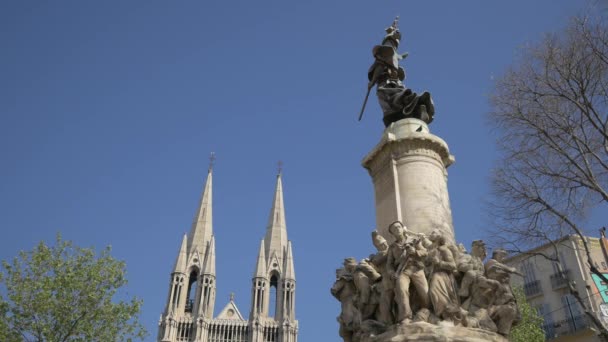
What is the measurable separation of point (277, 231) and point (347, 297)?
229 ft

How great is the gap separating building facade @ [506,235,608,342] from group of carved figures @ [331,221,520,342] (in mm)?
16981

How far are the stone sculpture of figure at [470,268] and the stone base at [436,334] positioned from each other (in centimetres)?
50

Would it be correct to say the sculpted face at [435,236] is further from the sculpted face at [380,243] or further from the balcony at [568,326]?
the balcony at [568,326]

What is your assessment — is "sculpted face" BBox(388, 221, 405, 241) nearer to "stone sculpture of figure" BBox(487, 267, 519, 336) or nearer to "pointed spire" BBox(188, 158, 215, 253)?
"stone sculpture of figure" BBox(487, 267, 519, 336)

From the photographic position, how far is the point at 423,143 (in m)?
7.72

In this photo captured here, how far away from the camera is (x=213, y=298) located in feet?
229

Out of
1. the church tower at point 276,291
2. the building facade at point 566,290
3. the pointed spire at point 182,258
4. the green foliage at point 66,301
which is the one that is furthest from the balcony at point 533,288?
the pointed spire at point 182,258

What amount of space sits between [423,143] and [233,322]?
221ft

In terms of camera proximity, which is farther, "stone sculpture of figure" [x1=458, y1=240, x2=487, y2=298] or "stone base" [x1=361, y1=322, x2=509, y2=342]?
"stone sculpture of figure" [x1=458, y1=240, x2=487, y2=298]

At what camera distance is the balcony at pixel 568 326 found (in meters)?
22.3

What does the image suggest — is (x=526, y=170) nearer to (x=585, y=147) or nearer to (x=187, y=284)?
(x=585, y=147)

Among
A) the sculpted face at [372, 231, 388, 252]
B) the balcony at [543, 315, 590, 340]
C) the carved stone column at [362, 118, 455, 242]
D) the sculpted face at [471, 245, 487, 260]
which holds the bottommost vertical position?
the sculpted face at [471, 245, 487, 260]

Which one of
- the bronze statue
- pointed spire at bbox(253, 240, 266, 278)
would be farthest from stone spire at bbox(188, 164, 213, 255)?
the bronze statue

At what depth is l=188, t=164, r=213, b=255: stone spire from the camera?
72938mm
